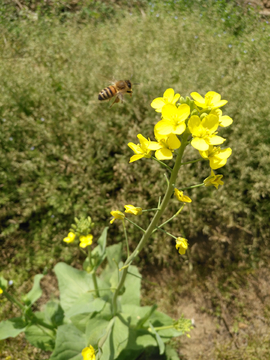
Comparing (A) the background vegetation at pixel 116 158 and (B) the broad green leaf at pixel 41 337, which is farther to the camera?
(A) the background vegetation at pixel 116 158

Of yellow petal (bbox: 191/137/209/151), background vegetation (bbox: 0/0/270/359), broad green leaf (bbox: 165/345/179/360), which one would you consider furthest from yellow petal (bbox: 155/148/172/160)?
broad green leaf (bbox: 165/345/179/360)

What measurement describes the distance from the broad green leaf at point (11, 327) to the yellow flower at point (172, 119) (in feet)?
8.04

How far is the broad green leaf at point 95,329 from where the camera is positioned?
210 cm

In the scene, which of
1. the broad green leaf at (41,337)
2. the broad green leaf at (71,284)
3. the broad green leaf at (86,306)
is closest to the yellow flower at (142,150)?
the broad green leaf at (86,306)

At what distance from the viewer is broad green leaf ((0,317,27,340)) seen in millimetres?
2420

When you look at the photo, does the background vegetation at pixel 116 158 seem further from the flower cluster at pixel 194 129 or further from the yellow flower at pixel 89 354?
the flower cluster at pixel 194 129

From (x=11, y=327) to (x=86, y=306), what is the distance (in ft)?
2.98

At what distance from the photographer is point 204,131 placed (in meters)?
1.28

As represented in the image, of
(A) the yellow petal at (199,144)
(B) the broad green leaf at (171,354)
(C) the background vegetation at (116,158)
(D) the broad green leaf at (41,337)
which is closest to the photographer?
(A) the yellow petal at (199,144)

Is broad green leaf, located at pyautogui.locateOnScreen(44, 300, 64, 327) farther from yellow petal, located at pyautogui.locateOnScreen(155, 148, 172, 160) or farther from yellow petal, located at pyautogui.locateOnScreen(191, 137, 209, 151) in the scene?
yellow petal, located at pyautogui.locateOnScreen(191, 137, 209, 151)

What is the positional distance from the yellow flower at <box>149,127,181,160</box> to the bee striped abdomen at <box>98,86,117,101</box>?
1683 mm

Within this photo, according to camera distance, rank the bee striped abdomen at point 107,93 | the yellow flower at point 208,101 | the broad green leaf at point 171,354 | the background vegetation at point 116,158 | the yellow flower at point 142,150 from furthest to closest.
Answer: the background vegetation at point 116,158, the broad green leaf at point 171,354, the bee striped abdomen at point 107,93, the yellow flower at point 142,150, the yellow flower at point 208,101

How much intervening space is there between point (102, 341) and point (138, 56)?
441cm

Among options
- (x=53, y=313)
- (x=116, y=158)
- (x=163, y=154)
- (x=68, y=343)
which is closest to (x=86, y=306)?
(x=68, y=343)
